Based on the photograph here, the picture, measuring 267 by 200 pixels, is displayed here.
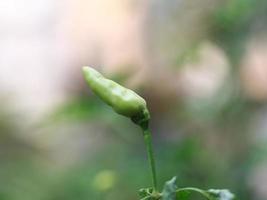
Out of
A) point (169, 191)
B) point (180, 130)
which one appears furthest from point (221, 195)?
point (180, 130)

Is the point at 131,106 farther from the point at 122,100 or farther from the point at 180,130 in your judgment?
the point at 180,130

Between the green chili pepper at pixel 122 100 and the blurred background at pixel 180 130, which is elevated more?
the blurred background at pixel 180 130

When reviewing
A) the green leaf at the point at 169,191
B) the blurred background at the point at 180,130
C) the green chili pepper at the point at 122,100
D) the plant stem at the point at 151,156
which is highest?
the blurred background at the point at 180,130

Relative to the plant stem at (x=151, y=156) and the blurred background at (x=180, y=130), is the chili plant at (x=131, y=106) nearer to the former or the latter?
the plant stem at (x=151, y=156)

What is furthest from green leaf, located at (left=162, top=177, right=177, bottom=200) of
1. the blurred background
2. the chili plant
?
the blurred background

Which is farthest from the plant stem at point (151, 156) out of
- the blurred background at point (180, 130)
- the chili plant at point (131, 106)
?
the blurred background at point (180, 130)

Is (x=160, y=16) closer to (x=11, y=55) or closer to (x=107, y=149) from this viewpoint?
(x=107, y=149)

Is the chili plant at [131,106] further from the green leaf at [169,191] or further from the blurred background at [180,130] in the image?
the blurred background at [180,130]

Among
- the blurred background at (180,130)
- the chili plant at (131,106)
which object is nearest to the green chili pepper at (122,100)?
the chili plant at (131,106)

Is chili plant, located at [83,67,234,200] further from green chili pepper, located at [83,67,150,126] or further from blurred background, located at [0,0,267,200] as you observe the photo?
blurred background, located at [0,0,267,200]

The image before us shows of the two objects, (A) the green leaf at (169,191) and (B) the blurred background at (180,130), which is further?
(B) the blurred background at (180,130)
